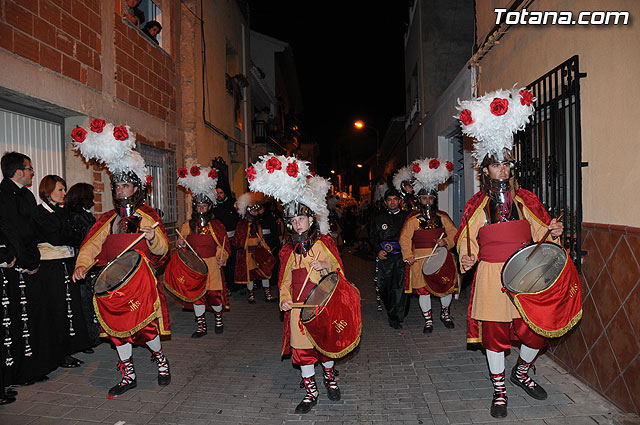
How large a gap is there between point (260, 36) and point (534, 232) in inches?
825

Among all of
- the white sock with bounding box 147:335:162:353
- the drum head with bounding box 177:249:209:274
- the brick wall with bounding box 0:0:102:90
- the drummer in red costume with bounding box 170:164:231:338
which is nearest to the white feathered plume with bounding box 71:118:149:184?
the brick wall with bounding box 0:0:102:90

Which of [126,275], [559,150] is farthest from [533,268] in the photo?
[126,275]

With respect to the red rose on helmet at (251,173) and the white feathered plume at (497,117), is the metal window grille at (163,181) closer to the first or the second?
the red rose on helmet at (251,173)

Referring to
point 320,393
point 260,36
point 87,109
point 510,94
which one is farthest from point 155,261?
point 260,36

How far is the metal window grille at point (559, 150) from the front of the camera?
4141mm

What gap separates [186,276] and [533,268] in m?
4.28

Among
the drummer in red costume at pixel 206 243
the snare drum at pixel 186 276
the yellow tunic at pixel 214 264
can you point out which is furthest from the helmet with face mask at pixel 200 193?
the snare drum at pixel 186 276

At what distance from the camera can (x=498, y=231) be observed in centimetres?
379

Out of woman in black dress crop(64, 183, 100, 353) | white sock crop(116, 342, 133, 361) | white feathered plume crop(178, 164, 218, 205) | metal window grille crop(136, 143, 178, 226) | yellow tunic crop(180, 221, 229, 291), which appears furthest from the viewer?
metal window grille crop(136, 143, 178, 226)

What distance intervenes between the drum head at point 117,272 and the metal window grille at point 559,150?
4.39 meters

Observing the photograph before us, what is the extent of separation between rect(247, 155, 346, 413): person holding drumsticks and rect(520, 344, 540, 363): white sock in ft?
5.99

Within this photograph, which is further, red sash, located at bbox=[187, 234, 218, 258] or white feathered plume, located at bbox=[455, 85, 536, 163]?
red sash, located at bbox=[187, 234, 218, 258]

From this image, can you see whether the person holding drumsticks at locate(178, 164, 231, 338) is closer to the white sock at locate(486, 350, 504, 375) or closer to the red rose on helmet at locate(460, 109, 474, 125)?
the white sock at locate(486, 350, 504, 375)

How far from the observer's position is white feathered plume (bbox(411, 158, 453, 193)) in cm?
638
